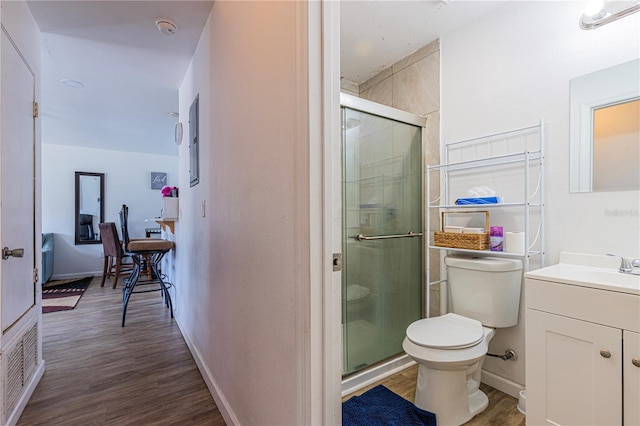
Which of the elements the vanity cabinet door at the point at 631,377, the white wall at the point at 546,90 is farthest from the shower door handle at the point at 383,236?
the vanity cabinet door at the point at 631,377

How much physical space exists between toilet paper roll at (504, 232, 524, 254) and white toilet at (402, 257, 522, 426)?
0.31 feet

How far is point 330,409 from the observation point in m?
Answer: 0.87

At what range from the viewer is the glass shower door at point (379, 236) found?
1.94 metres

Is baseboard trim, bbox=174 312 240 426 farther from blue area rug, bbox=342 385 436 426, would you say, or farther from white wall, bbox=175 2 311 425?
blue area rug, bbox=342 385 436 426

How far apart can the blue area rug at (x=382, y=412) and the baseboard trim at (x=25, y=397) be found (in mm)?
1635

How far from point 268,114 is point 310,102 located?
0.28 metres

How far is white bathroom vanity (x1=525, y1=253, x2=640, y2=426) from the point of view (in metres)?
1.04

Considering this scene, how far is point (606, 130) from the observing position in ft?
4.75

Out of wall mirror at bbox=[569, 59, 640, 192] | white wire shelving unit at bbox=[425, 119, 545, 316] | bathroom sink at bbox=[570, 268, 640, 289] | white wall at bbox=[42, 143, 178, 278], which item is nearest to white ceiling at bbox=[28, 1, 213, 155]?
white wall at bbox=[42, 143, 178, 278]

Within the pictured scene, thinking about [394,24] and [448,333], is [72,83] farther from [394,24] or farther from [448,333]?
[448,333]

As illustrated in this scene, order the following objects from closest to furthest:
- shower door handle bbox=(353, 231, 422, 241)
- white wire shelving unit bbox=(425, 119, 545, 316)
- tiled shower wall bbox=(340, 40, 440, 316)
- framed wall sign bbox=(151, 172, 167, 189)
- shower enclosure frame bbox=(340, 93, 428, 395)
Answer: white wire shelving unit bbox=(425, 119, 545, 316)
shower enclosure frame bbox=(340, 93, 428, 395)
shower door handle bbox=(353, 231, 422, 241)
tiled shower wall bbox=(340, 40, 440, 316)
framed wall sign bbox=(151, 172, 167, 189)

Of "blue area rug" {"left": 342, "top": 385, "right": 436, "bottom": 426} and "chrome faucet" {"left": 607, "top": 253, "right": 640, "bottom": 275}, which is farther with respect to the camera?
"blue area rug" {"left": 342, "top": 385, "right": 436, "bottom": 426}

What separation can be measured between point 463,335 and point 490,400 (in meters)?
0.54

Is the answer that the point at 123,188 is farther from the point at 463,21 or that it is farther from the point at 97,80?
the point at 463,21
